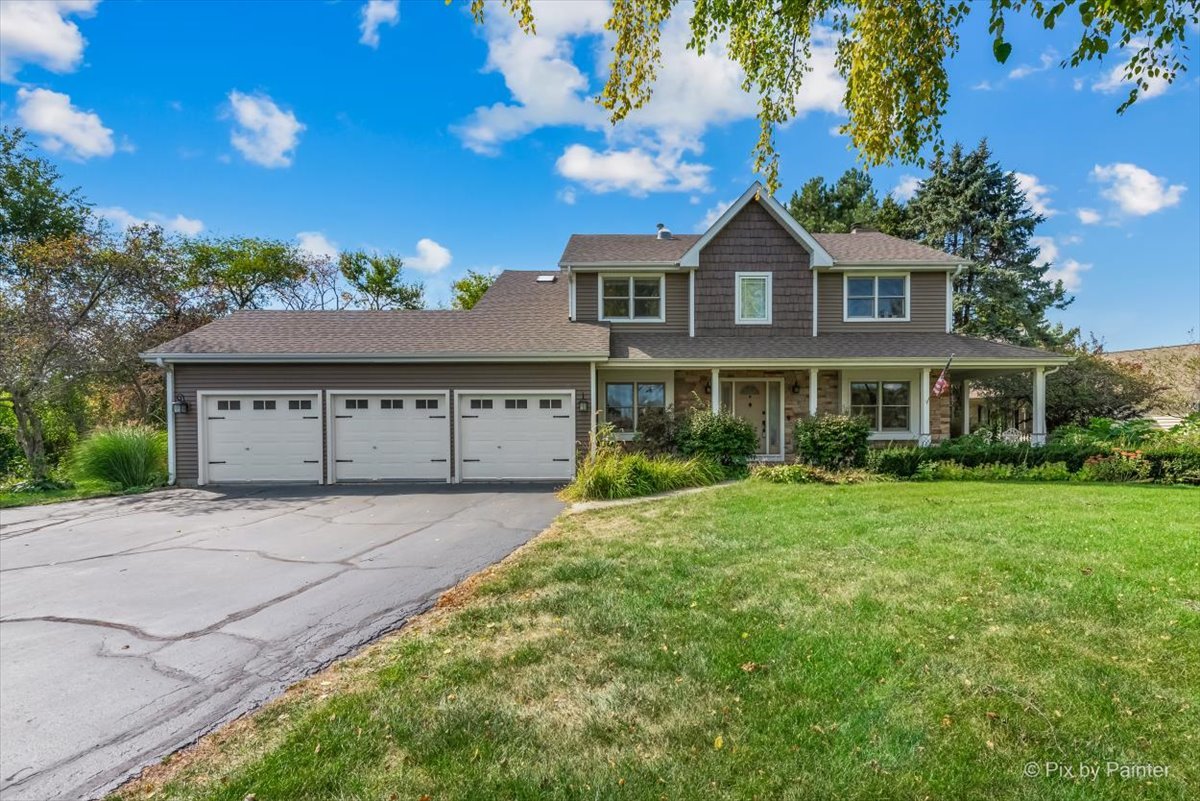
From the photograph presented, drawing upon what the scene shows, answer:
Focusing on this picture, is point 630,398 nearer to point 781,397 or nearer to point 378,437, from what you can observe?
point 781,397

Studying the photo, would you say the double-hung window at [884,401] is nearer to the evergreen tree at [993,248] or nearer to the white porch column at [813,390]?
the white porch column at [813,390]

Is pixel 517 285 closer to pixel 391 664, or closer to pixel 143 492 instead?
pixel 143 492

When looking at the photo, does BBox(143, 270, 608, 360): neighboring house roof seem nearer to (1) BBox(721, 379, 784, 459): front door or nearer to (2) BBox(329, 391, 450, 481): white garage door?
(2) BBox(329, 391, 450, 481): white garage door

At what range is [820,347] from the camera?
14125 millimetres

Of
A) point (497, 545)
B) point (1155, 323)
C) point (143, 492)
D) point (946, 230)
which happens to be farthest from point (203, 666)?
point (1155, 323)

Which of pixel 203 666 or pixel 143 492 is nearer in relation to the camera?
pixel 203 666

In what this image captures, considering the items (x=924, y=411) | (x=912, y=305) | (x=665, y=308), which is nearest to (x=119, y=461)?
(x=665, y=308)

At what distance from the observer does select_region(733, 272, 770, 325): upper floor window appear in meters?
15.2

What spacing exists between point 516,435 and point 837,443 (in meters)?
7.54

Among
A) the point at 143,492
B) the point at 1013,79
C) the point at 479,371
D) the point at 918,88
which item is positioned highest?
the point at 1013,79

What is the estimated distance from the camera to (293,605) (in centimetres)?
474

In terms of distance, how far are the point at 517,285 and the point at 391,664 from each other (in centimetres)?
1595

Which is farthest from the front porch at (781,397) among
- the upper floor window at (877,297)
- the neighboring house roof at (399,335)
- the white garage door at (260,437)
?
the white garage door at (260,437)

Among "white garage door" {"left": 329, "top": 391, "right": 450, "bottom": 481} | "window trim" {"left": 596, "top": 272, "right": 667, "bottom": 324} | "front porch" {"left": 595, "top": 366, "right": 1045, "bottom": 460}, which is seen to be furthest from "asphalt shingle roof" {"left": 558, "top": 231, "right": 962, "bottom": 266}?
"white garage door" {"left": 329, "top": 391, "right": 450, "bottom": 481}
